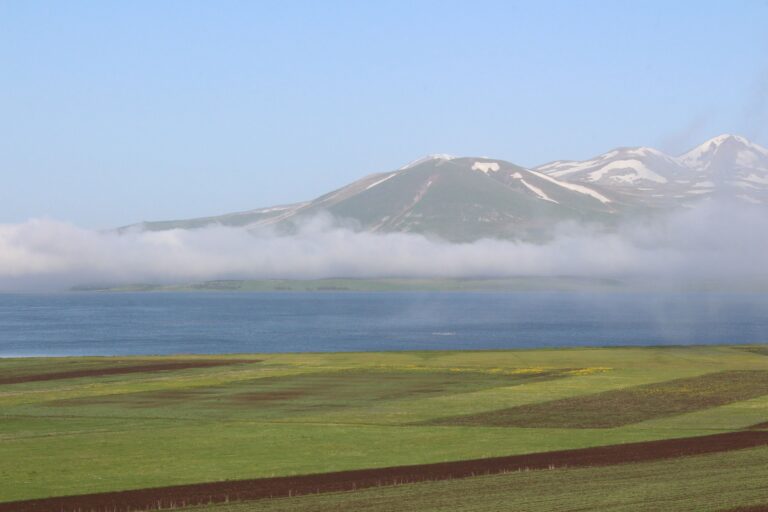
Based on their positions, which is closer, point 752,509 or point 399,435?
point 752,509

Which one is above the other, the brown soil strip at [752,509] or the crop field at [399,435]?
the brown soil strip at [752,509]

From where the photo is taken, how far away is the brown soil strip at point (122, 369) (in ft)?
330

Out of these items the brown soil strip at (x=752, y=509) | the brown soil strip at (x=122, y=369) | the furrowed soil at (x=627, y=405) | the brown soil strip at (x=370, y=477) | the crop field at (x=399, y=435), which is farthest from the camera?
the brown soil strip at (x=122, y=369)

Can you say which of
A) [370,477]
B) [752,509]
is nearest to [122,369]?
[370,477]

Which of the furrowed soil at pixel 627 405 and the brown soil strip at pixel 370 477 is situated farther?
the furrowed soil at pixel 627 405

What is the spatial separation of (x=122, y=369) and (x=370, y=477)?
230 feet

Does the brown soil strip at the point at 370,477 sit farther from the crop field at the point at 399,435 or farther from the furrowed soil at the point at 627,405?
the furrowed soil at the point at 627,405

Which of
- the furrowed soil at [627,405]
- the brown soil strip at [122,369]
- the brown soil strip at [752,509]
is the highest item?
the brown soil strip at [752,509]

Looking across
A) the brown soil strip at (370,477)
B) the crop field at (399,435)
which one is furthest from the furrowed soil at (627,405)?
the brown soil strip at (370,477)

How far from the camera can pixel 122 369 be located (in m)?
111

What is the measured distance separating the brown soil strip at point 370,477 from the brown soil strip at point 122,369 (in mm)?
58294

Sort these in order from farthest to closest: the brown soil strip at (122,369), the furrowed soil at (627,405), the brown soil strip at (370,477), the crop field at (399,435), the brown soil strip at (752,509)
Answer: the brown soil strip at (122,369) → the furrowed soil at (627,405) → the crop field at (399,435) → the brown soil strip at (370,477) → the brown soil strip at (752,509)

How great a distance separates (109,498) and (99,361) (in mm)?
85686

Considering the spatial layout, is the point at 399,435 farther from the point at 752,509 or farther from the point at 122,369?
the point at 122,369
